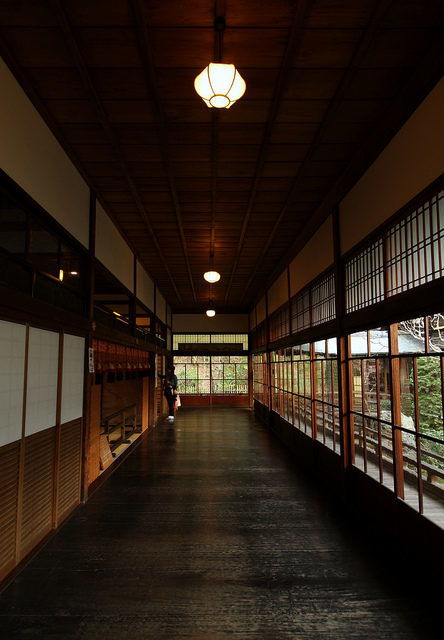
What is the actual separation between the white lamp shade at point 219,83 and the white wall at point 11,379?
228 centimetres

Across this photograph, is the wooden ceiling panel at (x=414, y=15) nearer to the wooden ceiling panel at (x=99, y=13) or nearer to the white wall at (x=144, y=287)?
the wooden ceiling panel at (x=99, y=13)

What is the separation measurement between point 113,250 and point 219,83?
13.0 ft

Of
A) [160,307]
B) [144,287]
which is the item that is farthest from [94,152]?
[160,307]

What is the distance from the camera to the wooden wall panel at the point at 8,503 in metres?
2.98

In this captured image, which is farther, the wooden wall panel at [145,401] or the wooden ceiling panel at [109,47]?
the wooden wall panel at [145,401]

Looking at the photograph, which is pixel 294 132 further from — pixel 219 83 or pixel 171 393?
pixel 171 393

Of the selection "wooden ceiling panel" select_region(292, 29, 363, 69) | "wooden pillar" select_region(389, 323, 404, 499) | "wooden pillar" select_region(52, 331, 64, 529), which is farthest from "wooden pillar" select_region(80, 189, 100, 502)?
"wooden pillar" select_region(389, 323, 404, 499)

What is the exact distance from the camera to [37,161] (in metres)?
3.48

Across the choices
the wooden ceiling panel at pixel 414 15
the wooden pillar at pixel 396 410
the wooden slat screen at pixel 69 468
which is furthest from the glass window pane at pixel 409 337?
the wooden slat screen at pixel 69 468

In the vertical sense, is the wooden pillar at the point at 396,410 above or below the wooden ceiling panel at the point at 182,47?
below

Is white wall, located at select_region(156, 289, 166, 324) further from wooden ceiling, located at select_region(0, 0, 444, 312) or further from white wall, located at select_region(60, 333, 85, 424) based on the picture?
white wall, located at select_region(60, 333, 85, 424)

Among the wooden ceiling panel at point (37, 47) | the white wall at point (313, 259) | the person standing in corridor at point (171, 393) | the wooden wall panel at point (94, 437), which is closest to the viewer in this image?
the wooden ceiling panel at point (37, 47)

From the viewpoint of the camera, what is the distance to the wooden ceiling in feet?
8.66

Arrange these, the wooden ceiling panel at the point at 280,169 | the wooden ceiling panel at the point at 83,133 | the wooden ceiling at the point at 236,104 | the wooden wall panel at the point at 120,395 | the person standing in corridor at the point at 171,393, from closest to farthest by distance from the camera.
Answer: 1. the wooden ceiling at the point at 236,104
2. the wooden ceiling panel at the point at 83,133
3. the wooden ceiling panel at the point at 280,169
4. the wooden wall panel at the point at 120,395
5. the person standing in corridor at the point at 171,393
